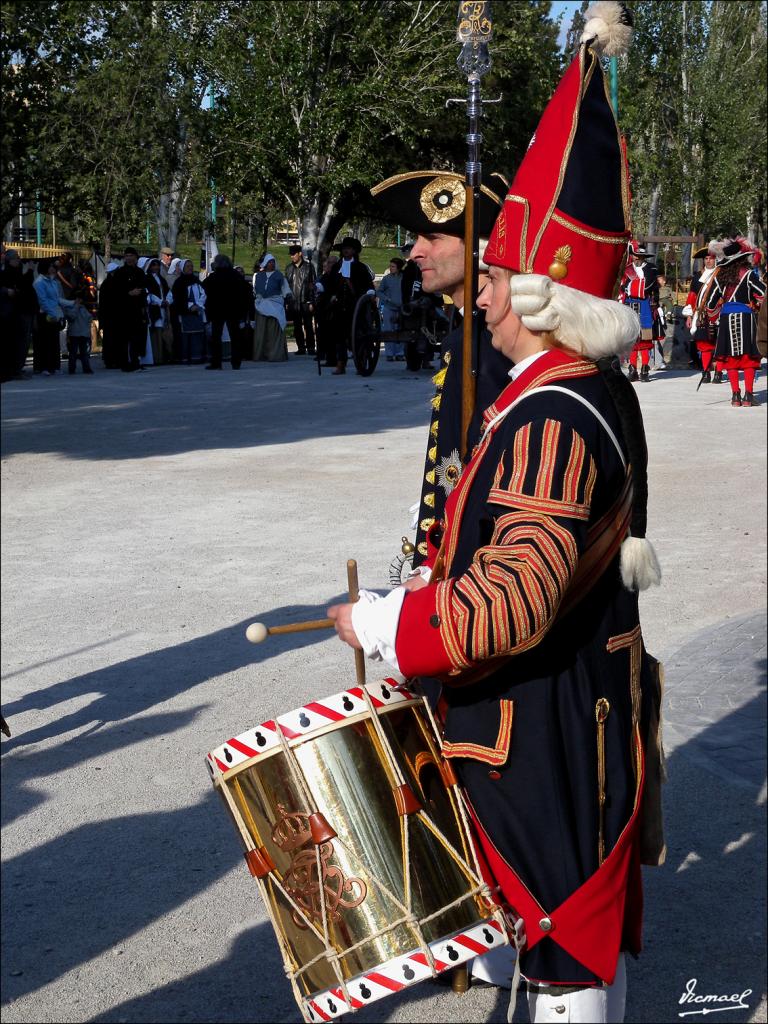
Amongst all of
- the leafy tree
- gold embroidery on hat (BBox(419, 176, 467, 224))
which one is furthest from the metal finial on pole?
the leafy tree

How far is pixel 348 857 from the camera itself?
2516 mm

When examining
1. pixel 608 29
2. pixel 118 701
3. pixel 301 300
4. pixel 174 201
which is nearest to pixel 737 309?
pixel 301 300

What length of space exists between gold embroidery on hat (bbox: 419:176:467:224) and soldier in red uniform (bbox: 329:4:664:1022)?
0.95m

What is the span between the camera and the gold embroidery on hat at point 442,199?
3590 millimetres

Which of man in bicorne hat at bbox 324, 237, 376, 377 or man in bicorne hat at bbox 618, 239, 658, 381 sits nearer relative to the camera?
man in bicorne hat at bbox 618, 239, 658, 381

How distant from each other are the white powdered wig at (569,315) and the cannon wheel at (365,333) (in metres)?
17.9

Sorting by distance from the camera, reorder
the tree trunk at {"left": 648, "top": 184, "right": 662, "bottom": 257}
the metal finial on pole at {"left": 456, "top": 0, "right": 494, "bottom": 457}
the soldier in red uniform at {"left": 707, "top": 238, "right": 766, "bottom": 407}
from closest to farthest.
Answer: the metal finial on pole at {"left": 456, "top": 0, "right": 494, "bottom": 457}
the soldier in red uniform at {"left": 707, "top": 238, "right": 766, "bottom": 407}
the tree trunk at {"left": 648, "top": 184, "right": 662, "bottom": 257}

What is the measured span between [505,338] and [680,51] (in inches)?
2159

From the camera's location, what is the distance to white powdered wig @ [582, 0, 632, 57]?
268 cm

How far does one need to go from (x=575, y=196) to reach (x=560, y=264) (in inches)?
5.3

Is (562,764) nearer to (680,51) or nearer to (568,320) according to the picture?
(568,320)

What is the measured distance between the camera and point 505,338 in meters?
2.60

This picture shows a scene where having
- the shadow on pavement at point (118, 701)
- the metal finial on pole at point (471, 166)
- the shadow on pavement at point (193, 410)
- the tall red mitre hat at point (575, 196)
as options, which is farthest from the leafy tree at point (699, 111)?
the tall red mitre hat at point (575, 196)

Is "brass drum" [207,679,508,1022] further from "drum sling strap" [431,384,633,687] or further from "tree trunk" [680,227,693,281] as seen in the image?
"tree trunk" [680,227,693,281]
